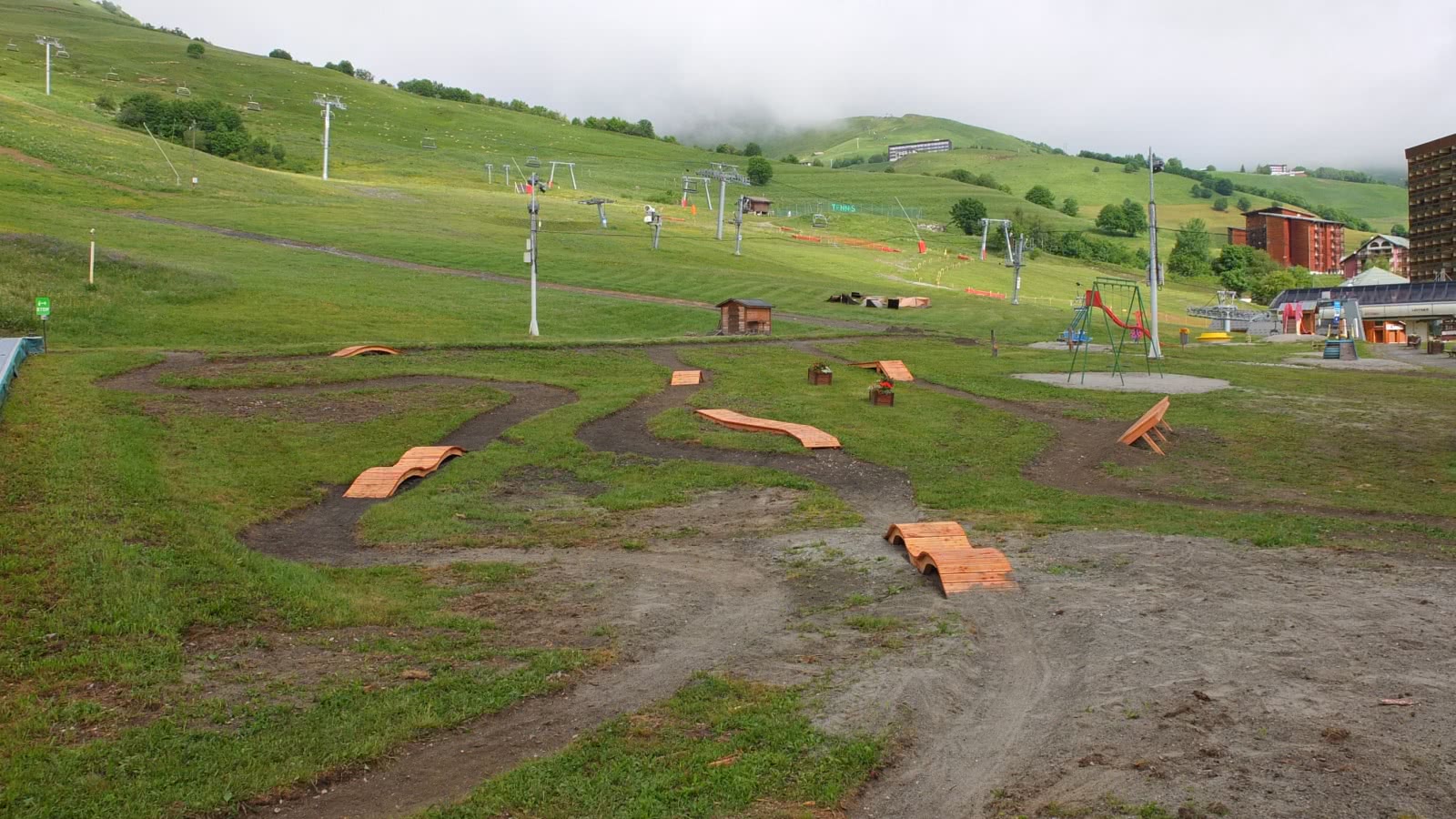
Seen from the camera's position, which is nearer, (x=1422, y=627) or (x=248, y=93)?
(x=1422, y=627)

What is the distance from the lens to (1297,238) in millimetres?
177250

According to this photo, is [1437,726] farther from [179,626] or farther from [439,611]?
[179,626]

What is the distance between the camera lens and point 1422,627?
11609 mm

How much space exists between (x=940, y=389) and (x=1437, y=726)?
28698mm

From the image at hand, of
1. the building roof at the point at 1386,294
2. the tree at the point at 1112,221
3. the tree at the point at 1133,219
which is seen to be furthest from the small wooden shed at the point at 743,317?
the tree at the point at 1133,219

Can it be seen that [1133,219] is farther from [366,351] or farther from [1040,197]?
[366,351]

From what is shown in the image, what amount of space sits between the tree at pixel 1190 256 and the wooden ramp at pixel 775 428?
137 meters

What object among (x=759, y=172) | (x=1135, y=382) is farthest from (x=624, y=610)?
(x=759, y=172)

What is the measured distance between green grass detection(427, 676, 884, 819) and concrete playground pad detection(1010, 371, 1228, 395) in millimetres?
29637

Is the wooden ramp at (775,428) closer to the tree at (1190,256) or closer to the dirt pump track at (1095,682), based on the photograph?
the dirt pump track at (1095,682)

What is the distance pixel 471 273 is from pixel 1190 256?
119m

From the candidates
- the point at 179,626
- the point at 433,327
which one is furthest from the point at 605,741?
the point at 433,327

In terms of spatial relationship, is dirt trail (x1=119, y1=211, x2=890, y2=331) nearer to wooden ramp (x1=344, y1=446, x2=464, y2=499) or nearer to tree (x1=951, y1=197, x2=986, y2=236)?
wooden ramp (x1=344, y1=446, x2=464, y2=499)

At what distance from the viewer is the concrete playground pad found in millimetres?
36344
